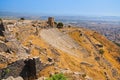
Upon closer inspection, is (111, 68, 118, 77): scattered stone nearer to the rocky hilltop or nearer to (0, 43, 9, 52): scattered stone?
the rocky hilltop

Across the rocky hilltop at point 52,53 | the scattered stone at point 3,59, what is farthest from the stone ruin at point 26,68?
the scattered stone at point 3,59

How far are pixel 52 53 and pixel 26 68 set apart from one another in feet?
42.5

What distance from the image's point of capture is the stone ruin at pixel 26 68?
103 feet

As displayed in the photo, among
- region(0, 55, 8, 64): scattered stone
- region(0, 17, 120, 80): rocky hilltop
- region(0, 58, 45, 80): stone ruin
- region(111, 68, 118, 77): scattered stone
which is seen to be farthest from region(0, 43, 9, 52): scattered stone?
region(111, 68, 118, 77): scattered stone

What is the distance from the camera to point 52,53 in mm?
45281

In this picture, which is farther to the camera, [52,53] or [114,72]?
[114,72]

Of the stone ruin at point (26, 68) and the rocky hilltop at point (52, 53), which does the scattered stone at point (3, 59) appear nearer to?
the rocky hilltop at point (52, 53)

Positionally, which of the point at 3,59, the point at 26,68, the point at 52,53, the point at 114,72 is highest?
the point at 3,59

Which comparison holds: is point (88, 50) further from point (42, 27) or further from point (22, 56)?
point (22, 56)

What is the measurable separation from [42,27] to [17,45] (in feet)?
92.4

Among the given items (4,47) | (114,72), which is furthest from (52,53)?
(114,72)

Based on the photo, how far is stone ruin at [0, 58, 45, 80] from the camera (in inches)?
1235

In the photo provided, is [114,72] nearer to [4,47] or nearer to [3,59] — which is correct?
[4,47]

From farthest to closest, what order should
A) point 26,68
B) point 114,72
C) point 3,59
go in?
point 114,72 < point 26,68 < point 3,59
